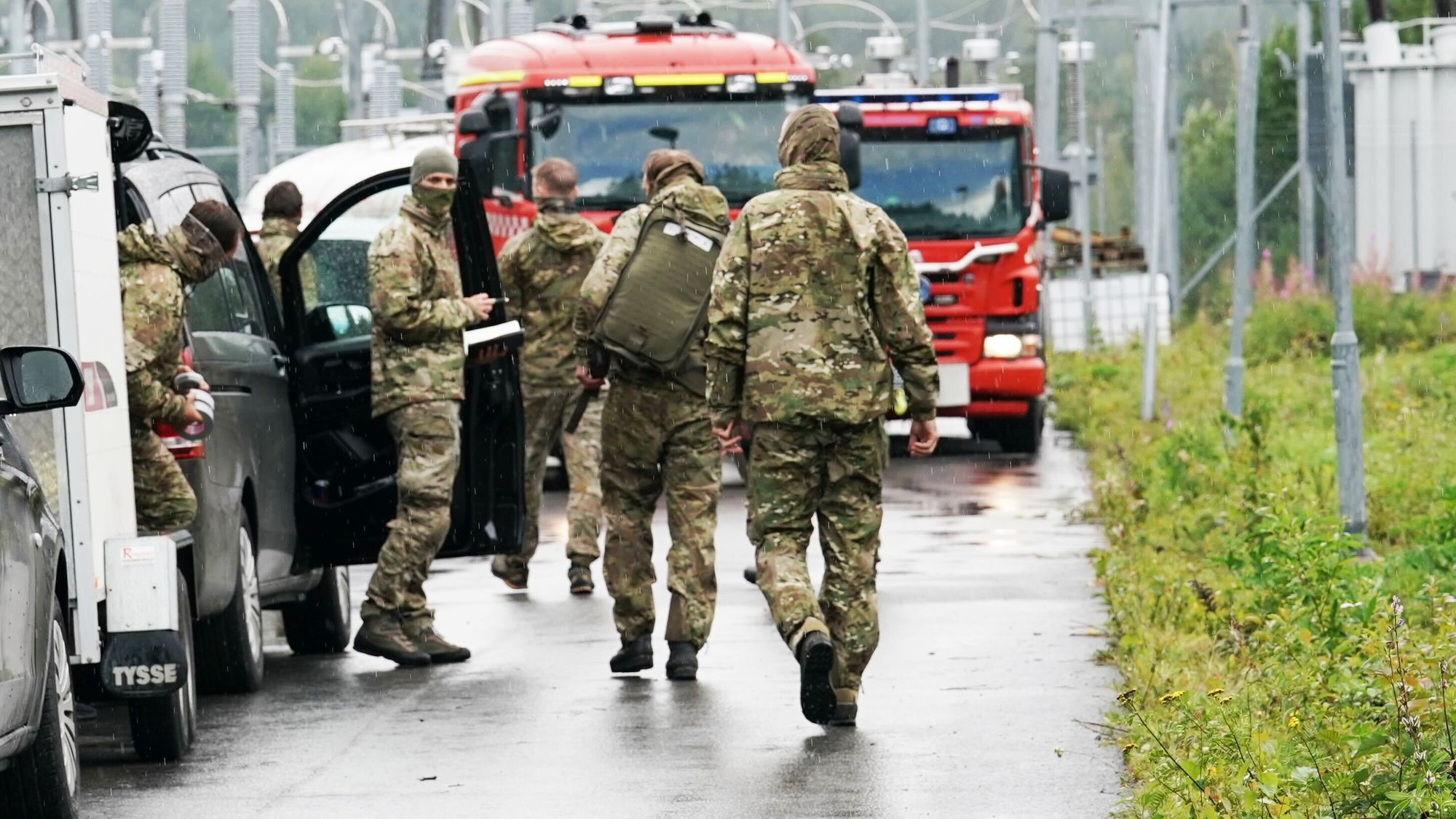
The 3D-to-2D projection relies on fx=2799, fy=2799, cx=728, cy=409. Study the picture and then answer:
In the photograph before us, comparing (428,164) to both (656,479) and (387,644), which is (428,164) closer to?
(656,479)

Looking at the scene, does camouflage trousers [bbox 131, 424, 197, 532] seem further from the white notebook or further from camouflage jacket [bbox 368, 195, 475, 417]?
the white notebook

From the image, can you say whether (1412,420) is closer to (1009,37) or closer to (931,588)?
(931,588)

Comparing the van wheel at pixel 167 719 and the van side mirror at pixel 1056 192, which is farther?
the van side mirror at pixel 1056 192

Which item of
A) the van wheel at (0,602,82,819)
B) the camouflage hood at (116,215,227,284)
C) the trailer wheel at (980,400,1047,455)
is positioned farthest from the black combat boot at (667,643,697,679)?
the trailer wheel at (980,400,1047,455)

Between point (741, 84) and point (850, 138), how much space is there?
1555mm

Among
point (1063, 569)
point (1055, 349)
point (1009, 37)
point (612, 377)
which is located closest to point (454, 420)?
point (612, 377)

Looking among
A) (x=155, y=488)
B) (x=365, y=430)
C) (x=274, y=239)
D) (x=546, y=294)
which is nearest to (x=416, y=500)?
(x=365, y=430)

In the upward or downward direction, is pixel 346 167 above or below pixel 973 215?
above

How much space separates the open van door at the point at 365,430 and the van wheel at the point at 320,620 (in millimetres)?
391

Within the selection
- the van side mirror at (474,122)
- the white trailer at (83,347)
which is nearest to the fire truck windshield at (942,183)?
the van side mirror at (474,122)

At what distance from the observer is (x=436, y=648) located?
1062 cm

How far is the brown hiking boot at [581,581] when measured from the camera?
12.8 metres

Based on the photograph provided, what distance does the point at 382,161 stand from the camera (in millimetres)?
24531

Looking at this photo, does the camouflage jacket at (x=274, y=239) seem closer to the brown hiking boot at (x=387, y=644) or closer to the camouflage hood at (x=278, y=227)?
the camouflage hood at (x=278, y=227)
